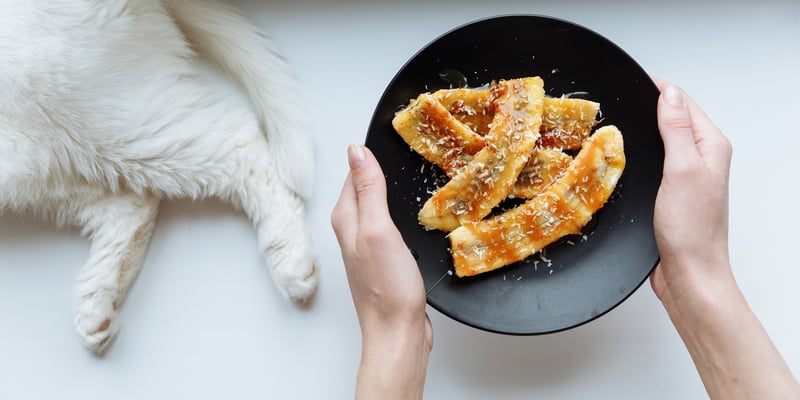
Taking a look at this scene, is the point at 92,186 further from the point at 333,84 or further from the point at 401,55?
the point at 401,55

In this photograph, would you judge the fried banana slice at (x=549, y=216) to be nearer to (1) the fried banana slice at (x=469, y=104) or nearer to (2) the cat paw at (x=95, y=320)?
(1) the fried banana slice at (x=469, y=104)

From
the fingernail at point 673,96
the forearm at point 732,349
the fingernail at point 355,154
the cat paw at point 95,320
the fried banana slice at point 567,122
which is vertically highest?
the fingernail at point 673,96

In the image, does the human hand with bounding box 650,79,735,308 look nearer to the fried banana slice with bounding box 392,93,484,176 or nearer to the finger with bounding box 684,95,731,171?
the finger with bounding box 684,95,731,171

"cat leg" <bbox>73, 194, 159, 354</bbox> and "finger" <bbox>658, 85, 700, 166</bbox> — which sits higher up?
"finger" <bbox>658, 85, 700, 166</bbox>

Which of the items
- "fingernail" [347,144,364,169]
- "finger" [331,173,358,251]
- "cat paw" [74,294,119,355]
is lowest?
"cat paw" [74,294,119,355]

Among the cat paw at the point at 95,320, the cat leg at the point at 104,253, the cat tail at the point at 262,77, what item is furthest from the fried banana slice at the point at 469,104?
the cat paw at the point at 95,320

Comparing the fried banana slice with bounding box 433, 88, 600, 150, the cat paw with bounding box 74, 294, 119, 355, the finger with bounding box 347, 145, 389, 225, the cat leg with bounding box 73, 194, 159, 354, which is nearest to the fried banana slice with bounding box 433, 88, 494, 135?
the fried banana slice with bounding box 433, 88, 600, 150

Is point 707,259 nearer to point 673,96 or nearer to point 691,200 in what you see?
point 691,200
